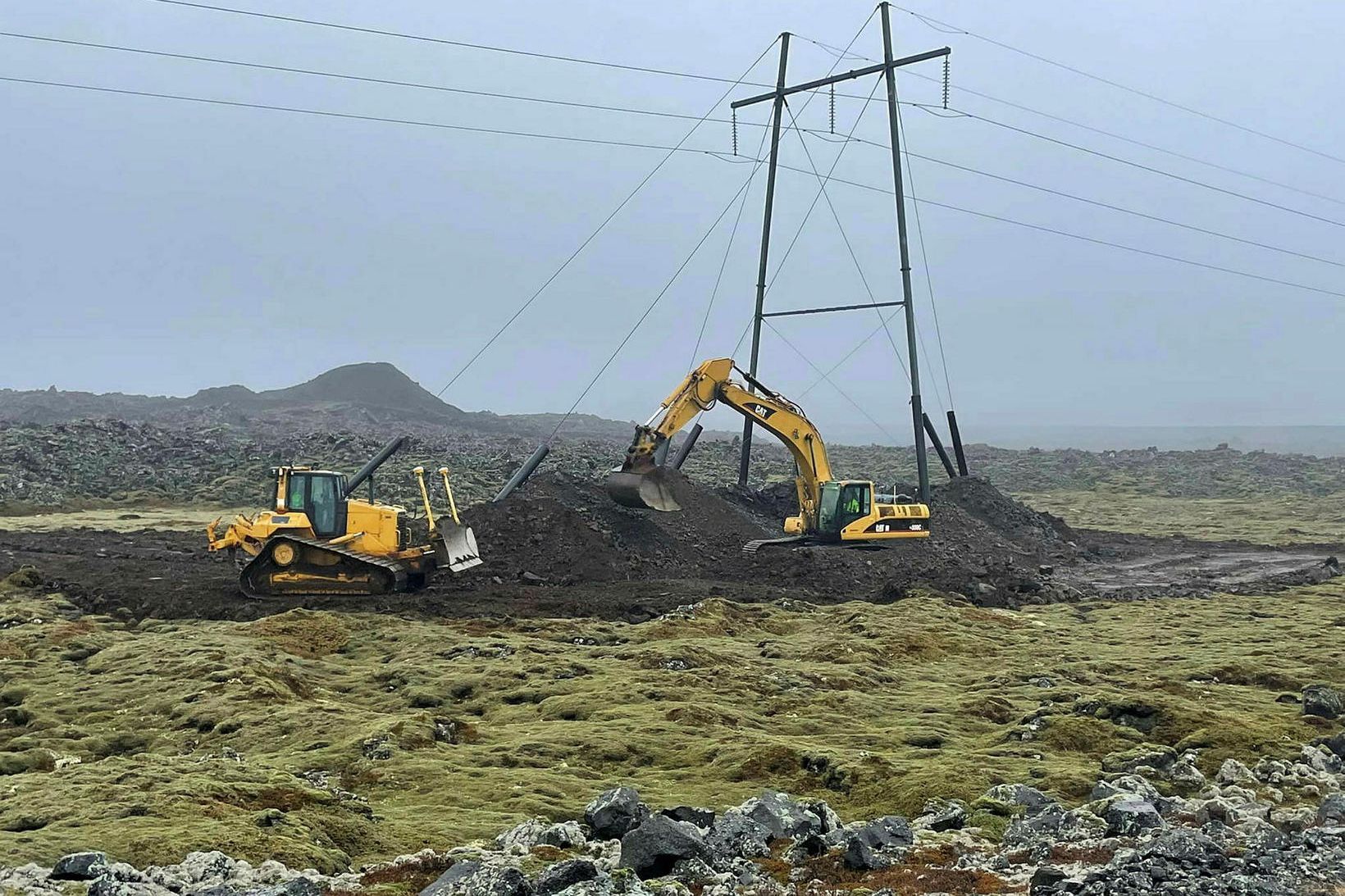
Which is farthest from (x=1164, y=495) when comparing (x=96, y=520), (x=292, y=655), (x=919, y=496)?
(x=292, y=655)

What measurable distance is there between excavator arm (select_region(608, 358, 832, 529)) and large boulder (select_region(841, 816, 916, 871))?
55.6ft

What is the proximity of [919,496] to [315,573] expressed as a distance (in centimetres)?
1666

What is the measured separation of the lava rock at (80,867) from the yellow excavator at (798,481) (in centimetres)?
1845

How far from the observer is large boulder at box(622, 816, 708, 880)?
716 cm

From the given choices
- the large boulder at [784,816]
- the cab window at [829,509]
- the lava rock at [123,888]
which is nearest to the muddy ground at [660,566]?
the cab window at [829,509]

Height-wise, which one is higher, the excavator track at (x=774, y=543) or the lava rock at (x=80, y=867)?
the excavator track at (x=774, y=543)

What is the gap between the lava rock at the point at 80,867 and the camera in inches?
256

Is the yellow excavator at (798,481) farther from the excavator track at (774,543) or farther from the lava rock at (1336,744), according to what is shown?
the lava rock at (1336,744)

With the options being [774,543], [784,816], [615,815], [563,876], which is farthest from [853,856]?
[774,543]

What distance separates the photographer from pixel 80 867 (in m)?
6.53

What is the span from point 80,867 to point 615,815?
10.8 feet

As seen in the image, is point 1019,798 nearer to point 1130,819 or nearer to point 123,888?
point 1130,819

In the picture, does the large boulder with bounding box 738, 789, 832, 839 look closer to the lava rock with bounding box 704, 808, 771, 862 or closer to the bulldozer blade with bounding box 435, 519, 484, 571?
the lava rock with bounding box 704, 808, 771, 862

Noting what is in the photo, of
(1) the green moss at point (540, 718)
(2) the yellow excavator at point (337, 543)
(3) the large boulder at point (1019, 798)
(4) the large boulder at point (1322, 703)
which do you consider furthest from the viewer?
(2) the yellow excavator at point (337, 543)
